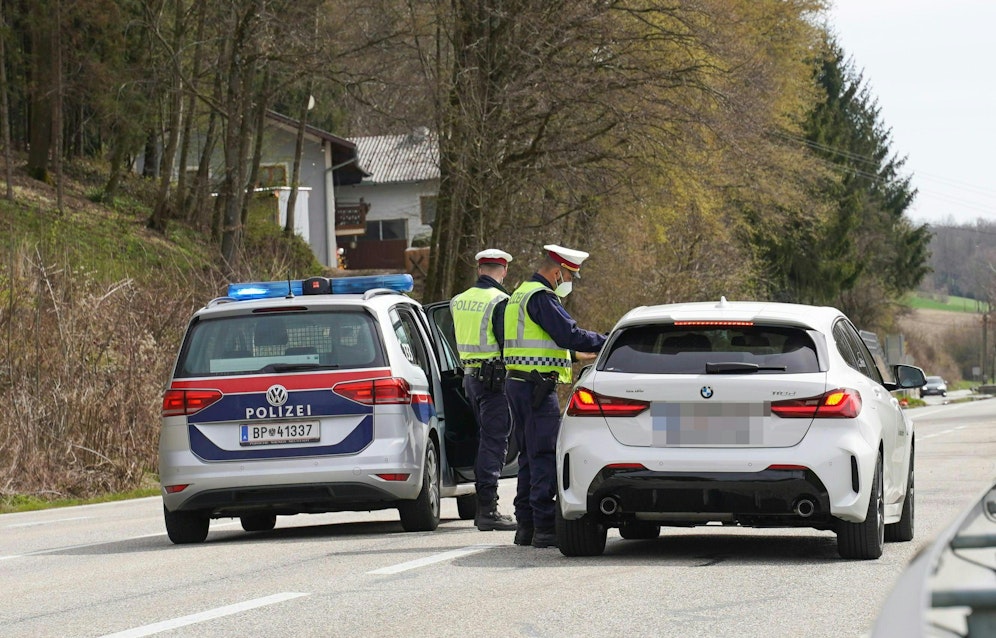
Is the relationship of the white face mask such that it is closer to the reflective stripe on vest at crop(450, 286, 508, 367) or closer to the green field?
the reflective stripe on vest at crop(450, 286, 508, 367)

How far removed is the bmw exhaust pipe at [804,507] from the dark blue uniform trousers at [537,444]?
6.34ft

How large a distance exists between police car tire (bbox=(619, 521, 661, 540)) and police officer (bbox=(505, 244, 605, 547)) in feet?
1.79

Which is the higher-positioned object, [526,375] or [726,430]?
[526,375]

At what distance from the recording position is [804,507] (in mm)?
8969

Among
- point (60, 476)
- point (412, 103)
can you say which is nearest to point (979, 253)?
point (412, 103)

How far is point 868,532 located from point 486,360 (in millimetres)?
2927

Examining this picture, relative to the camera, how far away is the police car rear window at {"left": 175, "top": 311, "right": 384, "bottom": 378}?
456 inches

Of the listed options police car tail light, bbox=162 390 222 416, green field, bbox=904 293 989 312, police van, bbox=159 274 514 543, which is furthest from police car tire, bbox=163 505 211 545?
green field, bbox=904 293 989 312

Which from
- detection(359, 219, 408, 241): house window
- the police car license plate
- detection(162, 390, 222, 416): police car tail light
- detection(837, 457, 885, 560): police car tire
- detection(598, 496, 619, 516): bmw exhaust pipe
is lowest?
detection(837, 457, 885, 560): police car tire

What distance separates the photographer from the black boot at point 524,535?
10.7 m

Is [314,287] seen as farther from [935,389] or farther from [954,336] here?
[954,336]

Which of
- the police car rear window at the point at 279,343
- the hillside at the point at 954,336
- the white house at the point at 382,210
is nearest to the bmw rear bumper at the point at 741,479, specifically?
the police car rear window at the point at 279,343

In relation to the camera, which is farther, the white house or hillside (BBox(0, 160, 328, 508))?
the white house

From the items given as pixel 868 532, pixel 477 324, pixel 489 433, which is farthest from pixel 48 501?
pixel 868 532
